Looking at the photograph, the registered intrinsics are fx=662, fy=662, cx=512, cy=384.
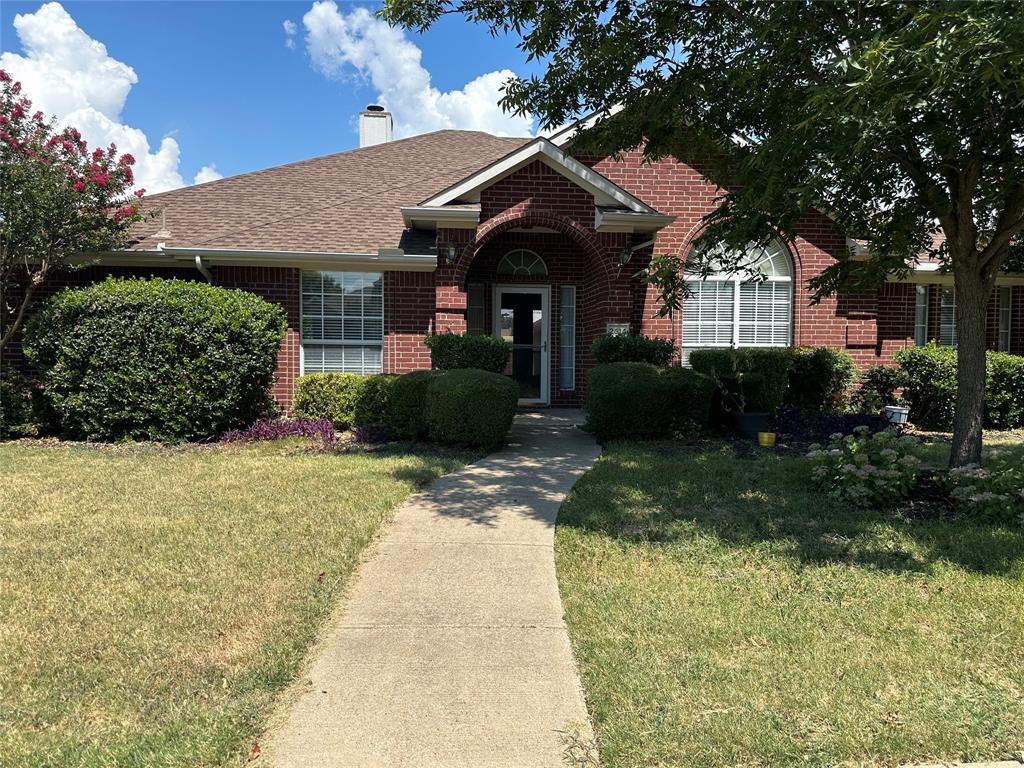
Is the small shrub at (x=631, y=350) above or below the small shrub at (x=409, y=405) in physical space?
above

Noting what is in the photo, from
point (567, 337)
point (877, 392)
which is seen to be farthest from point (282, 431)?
point (877, 392)

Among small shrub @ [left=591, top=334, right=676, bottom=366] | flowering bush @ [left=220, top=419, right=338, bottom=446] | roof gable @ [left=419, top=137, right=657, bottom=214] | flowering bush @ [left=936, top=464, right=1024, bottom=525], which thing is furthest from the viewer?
roof gable @ [left=419, top=137, right=657, bottom=214]

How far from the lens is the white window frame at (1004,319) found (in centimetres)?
1409

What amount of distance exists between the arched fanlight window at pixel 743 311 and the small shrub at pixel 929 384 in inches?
83.0

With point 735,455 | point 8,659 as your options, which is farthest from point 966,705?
point 735,455

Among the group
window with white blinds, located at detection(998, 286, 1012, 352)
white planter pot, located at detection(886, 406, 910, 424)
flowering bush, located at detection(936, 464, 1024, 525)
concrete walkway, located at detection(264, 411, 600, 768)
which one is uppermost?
window with white blinds, located at detection(998, 286, 1012, 352)

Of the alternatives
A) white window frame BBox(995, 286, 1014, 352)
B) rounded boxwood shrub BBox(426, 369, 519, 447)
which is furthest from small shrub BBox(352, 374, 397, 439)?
white window frame BBox(995, 286, 1014, 352)

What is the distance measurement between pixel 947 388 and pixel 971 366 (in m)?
5.53

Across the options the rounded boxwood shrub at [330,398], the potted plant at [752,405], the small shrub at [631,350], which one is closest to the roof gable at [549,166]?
the small shrub at [631,350]

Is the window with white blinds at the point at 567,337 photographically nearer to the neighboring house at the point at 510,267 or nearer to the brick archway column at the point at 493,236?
the neighboring house at the point at 510,267

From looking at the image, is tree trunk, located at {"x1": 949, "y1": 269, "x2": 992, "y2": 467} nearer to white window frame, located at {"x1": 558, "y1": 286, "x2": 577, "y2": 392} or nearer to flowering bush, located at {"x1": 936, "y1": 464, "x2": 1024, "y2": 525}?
flowering bush, located at {"x1": 936, "y1": 464, "x2": 1024, "y2": 525}

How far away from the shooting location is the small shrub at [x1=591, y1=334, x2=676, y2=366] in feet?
35.2

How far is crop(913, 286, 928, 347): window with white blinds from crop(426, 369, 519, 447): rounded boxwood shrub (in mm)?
9431

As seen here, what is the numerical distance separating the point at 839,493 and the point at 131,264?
1128 cm
